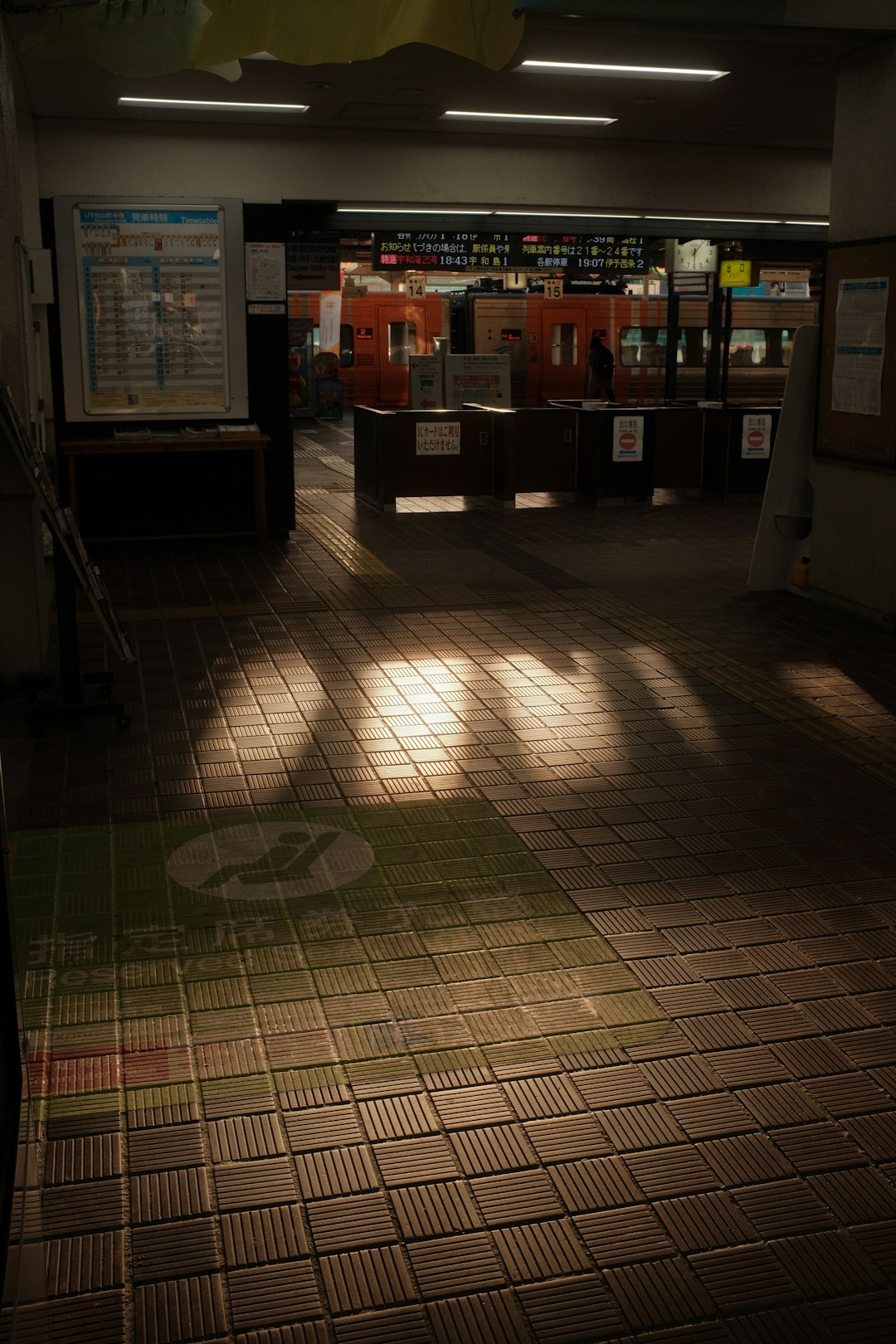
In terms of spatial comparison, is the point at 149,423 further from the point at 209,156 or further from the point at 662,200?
the point at 662,200

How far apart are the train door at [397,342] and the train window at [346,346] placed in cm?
62

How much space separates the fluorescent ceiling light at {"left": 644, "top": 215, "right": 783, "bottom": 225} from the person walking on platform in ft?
18.3

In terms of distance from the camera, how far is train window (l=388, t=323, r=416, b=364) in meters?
22.6

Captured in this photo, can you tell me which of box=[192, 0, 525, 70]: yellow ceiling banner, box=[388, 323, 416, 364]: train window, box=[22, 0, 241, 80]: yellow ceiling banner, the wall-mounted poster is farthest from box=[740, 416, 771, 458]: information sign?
box=[388, 323, 416, 364]: train window

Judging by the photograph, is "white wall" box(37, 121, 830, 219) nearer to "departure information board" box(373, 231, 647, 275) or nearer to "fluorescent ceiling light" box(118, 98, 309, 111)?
"fluorescent ceiling light" box(118, 98, 309, 111)

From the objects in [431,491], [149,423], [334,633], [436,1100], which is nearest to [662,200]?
[431,491]

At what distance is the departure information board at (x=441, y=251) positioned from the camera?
1291 cm

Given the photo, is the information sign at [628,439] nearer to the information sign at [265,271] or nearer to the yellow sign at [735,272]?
the yellow sign at [735,272]

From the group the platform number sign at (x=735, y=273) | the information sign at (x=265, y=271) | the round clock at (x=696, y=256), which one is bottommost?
the information sign at (x=265, y=271)

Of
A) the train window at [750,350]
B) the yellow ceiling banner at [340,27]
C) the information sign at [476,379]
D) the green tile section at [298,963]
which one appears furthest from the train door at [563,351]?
the yellow ceiling banner at [340,27]

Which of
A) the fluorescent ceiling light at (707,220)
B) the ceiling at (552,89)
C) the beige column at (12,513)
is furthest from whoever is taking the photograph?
the fluorescent ceiling light at (707,220)

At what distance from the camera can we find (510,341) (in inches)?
806

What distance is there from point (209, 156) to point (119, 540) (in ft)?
9.71

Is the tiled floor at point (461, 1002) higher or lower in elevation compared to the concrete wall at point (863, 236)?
lower
